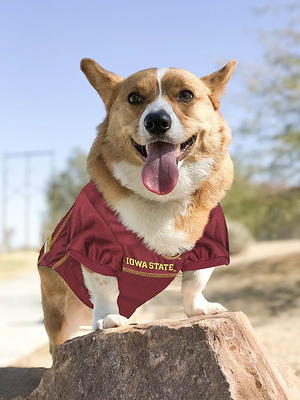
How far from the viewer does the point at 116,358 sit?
3523 millimetres

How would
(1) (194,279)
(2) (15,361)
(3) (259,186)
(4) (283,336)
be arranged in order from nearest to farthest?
(1) (194,279), (2) (15,361), (4) (283,336), (3) (259,186)

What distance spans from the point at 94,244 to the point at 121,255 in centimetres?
17

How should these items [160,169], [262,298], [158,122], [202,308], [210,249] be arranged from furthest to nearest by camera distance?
[262,298]
[202,308]
[210,249]
[160,169]
[158,122]

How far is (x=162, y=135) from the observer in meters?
3.35

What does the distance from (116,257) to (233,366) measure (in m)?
0.88

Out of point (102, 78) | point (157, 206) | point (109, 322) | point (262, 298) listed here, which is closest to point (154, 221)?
point (157, 206)

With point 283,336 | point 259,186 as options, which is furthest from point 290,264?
point 283,336

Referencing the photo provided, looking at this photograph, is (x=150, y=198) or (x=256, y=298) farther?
(x=256, y=298)

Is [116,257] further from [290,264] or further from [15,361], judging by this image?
[290,264]

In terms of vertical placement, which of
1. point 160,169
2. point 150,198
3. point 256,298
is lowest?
point 256,298

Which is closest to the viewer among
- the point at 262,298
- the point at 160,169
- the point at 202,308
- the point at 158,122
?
the point at 158,122

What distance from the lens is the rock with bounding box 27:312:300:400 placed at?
10.8 ft

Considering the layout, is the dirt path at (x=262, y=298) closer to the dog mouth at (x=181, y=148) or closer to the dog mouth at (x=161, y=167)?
the dog mouth at (x=161, y=167)

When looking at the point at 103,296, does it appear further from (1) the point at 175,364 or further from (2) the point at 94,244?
(1) the point at 175,364
